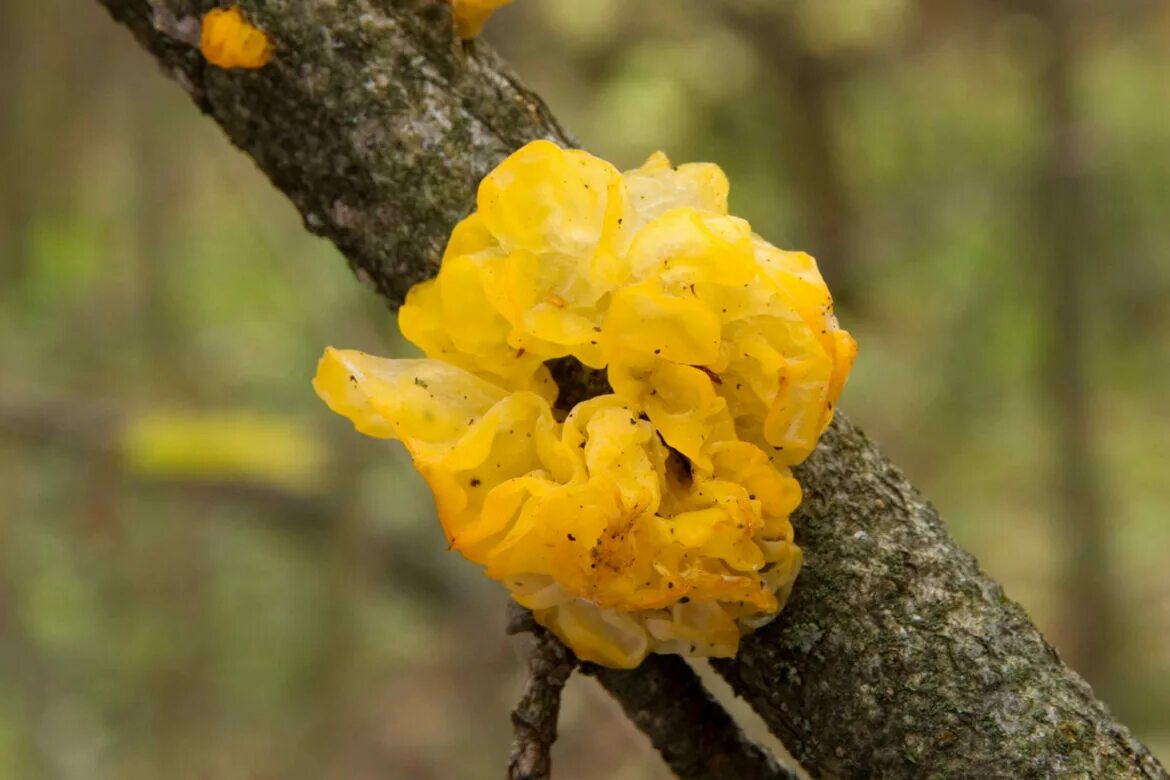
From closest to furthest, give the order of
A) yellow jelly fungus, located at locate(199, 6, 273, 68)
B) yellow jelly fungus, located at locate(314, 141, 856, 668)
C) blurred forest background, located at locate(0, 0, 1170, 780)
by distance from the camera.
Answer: yellow jelly fungus, located at locate(314, 141, 856, 668), yellow jelly fungus, located at locate(199, 6, 273, 68), blurred forest background, located at locate(0, 0, 1170, 780)

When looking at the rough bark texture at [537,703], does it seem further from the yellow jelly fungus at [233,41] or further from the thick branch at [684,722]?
the yellow jelly fungus at [233,41]

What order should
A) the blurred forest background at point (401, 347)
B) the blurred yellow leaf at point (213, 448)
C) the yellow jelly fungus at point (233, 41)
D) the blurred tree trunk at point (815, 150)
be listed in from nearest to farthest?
1. the yellow jelly fungus at point (233, 41)
2. the blurred yellow leaf at point (213, 448)
3. the blurred forest background at point (401, 347)
4. the blurred tree trunk at point (815, 150)

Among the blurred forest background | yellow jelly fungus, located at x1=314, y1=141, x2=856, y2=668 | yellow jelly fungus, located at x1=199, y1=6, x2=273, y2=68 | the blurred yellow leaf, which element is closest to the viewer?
yellow jelly fungus, located at x1=314, y1=141, x2=856, y2=668

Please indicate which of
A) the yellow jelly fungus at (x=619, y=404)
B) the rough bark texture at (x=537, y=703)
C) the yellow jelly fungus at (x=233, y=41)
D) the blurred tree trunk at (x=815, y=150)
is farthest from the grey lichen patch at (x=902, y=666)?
the blurred tree trunk at (x=815, y=150)

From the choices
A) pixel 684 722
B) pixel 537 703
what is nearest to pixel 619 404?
pixel 537 703

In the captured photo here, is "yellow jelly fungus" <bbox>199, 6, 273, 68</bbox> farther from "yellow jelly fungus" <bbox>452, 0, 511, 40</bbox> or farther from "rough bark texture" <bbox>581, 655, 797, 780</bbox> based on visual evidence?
"rough bark texture" <bbox>581, 655, 797, 780</bbox>

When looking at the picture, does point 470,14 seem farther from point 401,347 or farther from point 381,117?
point 401,347

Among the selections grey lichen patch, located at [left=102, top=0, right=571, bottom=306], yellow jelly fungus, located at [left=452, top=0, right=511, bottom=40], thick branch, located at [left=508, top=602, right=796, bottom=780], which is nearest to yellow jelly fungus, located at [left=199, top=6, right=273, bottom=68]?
grey lichen patch, located at [left=102, top=0, right=571, bottom=306]
